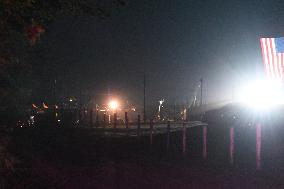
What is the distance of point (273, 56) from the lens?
2030cm

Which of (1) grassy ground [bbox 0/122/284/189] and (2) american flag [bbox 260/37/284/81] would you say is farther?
(2) american flag [bbox 260/37/284/81]

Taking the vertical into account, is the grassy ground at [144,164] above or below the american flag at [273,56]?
below

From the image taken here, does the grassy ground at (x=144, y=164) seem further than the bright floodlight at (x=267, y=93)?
No

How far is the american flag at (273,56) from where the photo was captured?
799 inches

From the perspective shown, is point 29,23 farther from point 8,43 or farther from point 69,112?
point 69,112

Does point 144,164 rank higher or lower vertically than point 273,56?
lower

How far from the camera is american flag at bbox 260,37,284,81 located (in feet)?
66.6

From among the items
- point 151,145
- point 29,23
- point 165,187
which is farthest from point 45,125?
point 29,23

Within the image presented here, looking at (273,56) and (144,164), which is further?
(273,56)

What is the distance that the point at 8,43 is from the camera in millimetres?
8047

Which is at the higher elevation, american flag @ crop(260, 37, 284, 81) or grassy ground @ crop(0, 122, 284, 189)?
american flag @ crop(260, 37, 284, 81)

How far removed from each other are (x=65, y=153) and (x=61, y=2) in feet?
35.0

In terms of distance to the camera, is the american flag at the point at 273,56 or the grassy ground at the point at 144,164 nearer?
the grassy ground at the point at 144,164

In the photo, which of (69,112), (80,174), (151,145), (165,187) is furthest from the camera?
(69,112)
